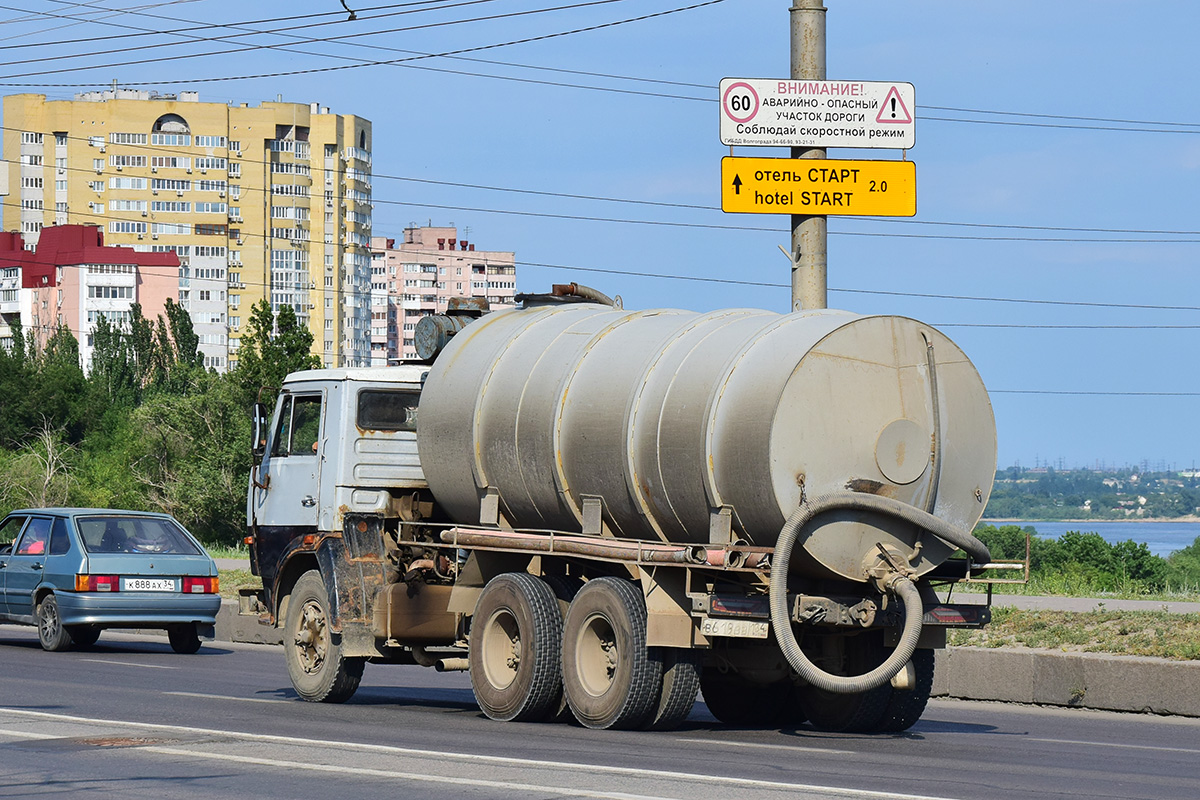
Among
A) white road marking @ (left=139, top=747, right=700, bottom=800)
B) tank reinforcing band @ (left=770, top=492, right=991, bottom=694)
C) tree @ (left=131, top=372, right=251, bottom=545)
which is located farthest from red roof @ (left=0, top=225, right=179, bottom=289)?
tank reinforcing band @ (left=770, top=492, right=991, bottom=694)

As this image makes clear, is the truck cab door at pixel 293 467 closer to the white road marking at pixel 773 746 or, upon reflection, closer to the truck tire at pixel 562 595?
the truck tire at pixel 562 595

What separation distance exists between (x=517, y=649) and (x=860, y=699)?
257 cm

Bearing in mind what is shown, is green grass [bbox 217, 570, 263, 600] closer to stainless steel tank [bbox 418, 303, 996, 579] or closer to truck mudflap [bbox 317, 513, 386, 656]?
truck mudflap [bbox 317, 513, 386, 656]

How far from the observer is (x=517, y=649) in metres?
12.9

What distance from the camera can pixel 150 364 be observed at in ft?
380

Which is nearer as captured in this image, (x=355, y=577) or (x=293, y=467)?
(x=355, y=577)

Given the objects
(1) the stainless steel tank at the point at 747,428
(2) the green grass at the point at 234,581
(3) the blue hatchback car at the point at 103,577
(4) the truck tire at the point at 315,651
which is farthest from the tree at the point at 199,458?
(1) the stainless steel tank at the point at 747,428

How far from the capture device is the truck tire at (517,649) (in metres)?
12.4

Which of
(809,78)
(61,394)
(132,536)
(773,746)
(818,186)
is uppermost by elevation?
(809,78)

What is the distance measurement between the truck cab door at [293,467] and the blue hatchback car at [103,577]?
4.78 meters

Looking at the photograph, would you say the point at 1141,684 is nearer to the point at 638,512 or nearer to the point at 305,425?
the point at 638,512

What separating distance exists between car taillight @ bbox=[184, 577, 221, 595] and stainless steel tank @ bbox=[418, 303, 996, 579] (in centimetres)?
780

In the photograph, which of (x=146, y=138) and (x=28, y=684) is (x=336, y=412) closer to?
(x=28, y=684)

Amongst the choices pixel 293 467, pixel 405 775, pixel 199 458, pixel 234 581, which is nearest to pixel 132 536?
pixel 293 467
